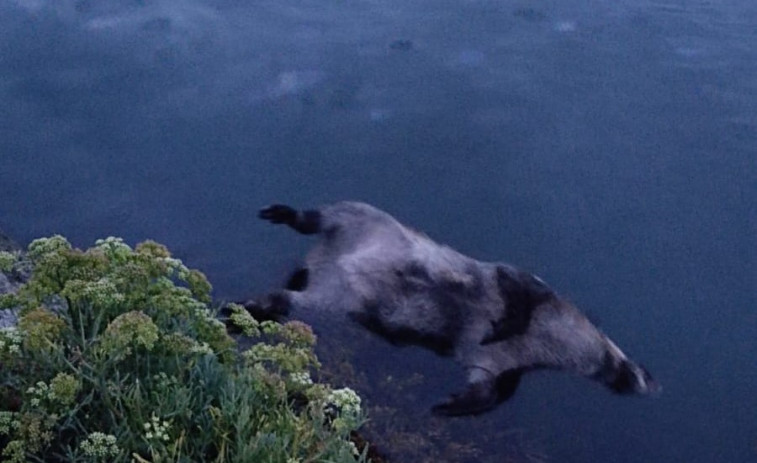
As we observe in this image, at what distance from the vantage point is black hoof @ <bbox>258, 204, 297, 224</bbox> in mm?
11469

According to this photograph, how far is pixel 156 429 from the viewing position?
5254mm

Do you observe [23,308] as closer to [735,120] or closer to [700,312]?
[700,312]

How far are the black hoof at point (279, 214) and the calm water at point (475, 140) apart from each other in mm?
150

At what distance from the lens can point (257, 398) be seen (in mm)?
5910

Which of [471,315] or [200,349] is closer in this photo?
[200,349]

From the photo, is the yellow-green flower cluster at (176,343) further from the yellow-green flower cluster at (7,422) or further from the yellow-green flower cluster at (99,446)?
the yellow-green flower cluster at (7,422)

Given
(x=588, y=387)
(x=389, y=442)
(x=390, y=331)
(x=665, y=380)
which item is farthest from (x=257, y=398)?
(x=665, y=380)

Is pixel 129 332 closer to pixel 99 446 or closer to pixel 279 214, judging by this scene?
pixel 99 446

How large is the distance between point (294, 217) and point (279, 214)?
19 cm

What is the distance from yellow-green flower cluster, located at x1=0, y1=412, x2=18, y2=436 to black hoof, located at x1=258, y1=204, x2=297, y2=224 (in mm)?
6152

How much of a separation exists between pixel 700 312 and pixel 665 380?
118 centimetres

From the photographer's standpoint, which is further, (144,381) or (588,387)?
(588,387)

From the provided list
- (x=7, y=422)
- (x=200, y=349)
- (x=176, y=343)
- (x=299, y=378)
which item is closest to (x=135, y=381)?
(x=176, y=343)

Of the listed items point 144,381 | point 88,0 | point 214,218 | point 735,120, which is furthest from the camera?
point 88,0
